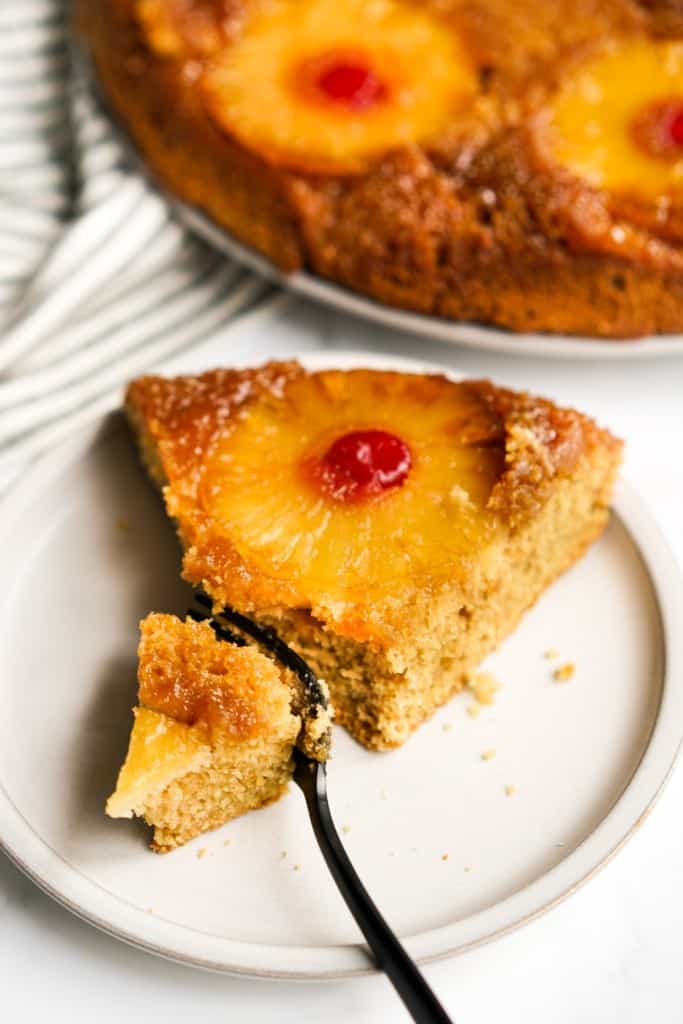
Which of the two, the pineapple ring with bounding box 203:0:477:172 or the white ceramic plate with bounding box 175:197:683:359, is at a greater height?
the pineapple ring with bounding box 203:0:477:172

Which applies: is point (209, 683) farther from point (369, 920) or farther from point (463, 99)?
point (463, 99)

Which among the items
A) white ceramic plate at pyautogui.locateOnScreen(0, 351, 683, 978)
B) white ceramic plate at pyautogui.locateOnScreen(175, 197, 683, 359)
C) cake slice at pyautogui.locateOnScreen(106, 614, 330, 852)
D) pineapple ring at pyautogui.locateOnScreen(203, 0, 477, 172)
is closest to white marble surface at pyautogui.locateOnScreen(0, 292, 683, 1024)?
white ceramic plate at pyautogui.locateOnScreen(0, 351, 683, 978)

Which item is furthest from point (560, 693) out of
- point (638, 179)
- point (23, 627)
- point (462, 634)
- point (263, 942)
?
point (638, 179)

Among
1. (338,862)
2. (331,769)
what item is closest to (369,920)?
(338,862)

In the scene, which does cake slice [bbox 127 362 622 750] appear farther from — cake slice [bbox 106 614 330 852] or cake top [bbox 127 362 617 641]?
cake slice [bbox 106 614 330 852]

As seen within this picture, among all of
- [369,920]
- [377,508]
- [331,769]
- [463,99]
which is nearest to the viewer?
[369,920]

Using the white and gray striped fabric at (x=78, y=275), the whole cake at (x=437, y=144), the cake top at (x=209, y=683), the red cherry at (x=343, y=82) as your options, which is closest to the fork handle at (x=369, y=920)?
the cake top at (x=209, y=683)
